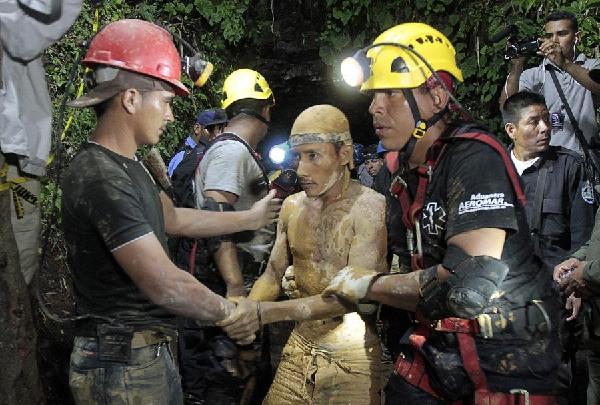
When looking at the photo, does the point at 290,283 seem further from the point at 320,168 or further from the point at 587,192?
the point at 587,192

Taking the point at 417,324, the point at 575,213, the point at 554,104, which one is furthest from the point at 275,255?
the point at 554,104

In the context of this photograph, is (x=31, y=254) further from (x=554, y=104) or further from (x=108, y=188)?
(x=554, y=104)

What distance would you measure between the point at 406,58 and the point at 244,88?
2.49m

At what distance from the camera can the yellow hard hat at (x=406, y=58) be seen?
10.5 ft

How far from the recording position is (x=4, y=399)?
4172 mm

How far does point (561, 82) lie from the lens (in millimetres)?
6723

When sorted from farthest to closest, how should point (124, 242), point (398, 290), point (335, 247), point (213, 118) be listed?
point (213, 118) < point (335, 247) < point (398, 290) < point (124, 242)

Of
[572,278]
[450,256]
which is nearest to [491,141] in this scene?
[450,256]

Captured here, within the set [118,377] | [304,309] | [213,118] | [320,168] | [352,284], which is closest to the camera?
[118,377]

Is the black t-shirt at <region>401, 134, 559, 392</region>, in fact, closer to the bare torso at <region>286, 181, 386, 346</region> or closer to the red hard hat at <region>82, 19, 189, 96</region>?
the bare torso at <region>286, 181, 386, 346</region>

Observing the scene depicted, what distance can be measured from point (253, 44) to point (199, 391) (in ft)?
22.2

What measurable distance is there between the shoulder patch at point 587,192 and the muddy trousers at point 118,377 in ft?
13.6

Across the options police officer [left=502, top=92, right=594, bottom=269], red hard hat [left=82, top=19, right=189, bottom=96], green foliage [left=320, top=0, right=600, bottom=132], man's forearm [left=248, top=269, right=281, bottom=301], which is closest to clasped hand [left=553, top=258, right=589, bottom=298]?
police officer [left=502, top=92, right=594, bottom=269]

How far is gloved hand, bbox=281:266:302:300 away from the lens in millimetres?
4093
